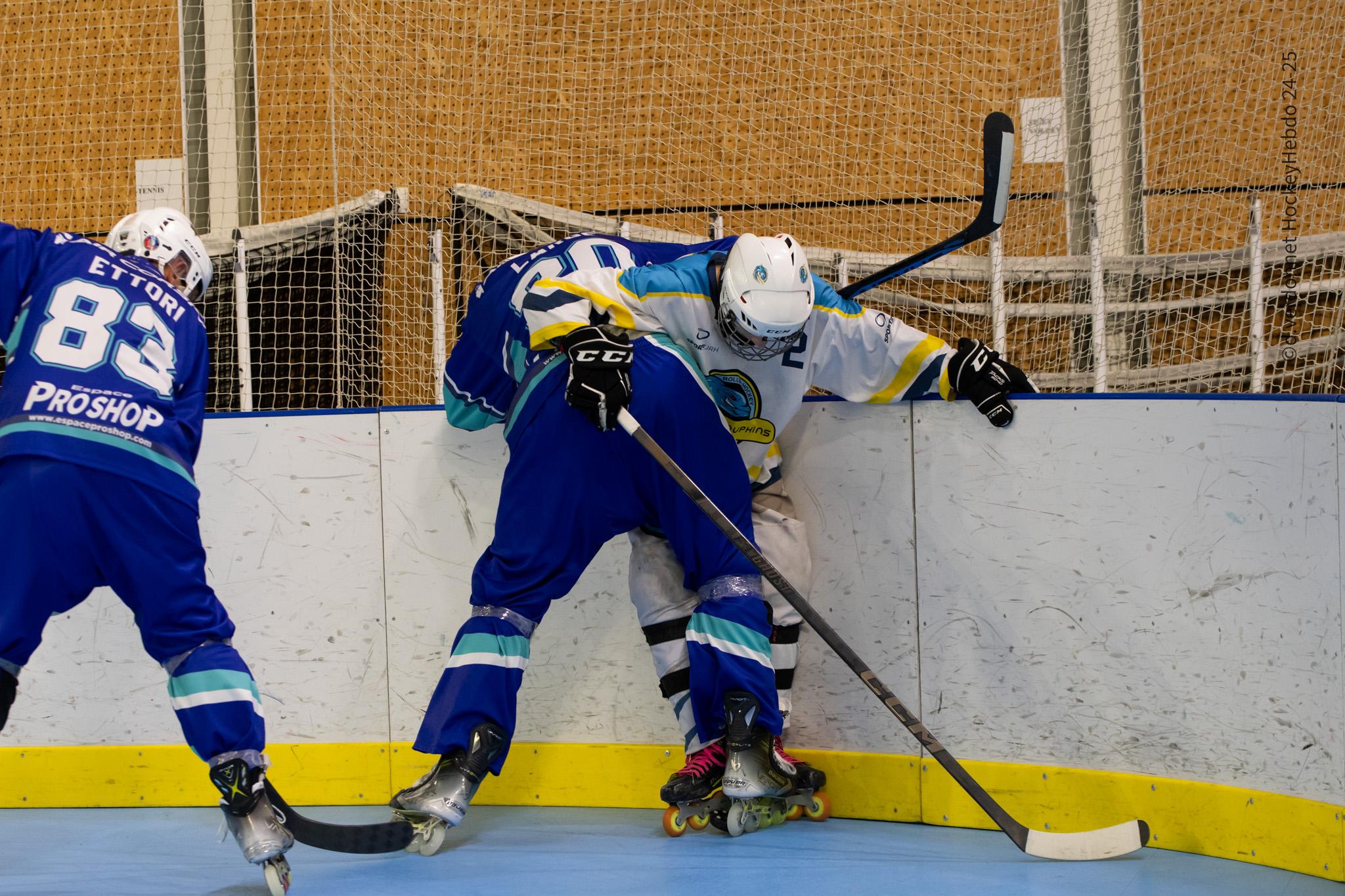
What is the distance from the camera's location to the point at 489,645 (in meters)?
2.57

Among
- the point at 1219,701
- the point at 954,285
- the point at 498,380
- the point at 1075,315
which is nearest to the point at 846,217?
the point at 954,285

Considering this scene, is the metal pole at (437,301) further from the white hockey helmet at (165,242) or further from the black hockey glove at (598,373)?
the black hockey glove at (598,373)

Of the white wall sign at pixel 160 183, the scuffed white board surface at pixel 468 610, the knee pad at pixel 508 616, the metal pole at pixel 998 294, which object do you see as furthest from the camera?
the white wall sign at pixel 160 183

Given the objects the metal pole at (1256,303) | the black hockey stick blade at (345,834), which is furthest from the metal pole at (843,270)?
the black hockey stick blade at (345,834)

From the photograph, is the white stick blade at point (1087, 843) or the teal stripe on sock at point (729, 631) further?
the teal stripe on sock at point (729, 631)

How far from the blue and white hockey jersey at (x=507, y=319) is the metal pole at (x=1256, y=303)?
6.75 feet

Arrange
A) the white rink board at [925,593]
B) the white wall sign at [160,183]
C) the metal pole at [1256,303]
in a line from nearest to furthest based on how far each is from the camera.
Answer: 1. the white rink board at [925,593]
2. the metal pole at [1256,303]
3. the white wall sign at [160,183]

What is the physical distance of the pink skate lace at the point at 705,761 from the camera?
2713 millimetres

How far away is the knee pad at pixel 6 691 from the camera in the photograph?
235cm

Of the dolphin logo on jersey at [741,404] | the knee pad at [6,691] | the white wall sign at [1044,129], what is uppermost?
the white wall sign at [1044,129]

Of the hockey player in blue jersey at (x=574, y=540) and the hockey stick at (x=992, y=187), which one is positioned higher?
the hockey stick at (x=992, y=187)

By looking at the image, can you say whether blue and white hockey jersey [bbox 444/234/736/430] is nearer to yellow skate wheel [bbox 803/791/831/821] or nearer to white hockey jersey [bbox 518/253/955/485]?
white hockey jersey [bbox 518/253/955/485]

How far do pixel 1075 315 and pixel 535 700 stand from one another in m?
2.25

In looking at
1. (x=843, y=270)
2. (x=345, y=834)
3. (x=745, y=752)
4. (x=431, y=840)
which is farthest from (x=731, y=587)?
(x=843, y=270)
